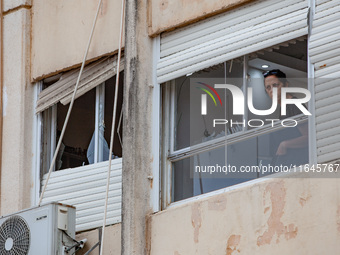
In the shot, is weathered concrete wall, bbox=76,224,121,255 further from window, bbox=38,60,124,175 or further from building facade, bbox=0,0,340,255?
window, bbox=38,60,124,175

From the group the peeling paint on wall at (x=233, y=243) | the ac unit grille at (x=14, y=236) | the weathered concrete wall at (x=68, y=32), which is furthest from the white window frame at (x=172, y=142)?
the ac unit grille at (x=14, y=236)

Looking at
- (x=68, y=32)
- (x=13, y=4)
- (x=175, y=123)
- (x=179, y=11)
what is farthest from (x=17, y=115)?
(x=179, y=11)

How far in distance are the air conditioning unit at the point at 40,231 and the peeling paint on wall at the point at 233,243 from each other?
2.05m

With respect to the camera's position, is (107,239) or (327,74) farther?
(107,239)

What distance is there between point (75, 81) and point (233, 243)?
3.44 metres

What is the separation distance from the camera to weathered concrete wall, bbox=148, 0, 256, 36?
38.1 feet

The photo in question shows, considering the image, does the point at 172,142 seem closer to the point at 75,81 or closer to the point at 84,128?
the point at 84,128

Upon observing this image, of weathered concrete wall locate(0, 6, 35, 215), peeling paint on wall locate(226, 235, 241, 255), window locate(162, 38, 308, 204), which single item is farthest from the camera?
weathered concrete wall locate(0, 6, 35, 215)

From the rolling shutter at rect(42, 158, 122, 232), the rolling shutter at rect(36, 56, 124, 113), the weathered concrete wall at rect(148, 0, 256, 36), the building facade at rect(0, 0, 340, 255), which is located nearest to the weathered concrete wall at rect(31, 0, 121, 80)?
the building facade at rect(0, 0, 340, 255)

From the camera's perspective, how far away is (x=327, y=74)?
10.4 meters

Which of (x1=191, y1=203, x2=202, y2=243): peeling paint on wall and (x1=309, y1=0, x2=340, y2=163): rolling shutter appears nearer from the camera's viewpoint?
(x1=309, y1=0, x2=340, y2=163): rolling shutter

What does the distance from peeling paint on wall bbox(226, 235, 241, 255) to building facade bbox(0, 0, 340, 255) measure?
1cm

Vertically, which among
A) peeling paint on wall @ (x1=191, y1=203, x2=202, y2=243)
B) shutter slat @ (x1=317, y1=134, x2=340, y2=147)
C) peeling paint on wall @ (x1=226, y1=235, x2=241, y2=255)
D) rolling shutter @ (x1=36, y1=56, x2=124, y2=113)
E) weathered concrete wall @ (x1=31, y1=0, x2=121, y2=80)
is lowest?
peeling paint on wall @ (x1=226, y1=235, x2=241, y2=255)

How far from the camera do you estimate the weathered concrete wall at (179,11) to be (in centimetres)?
1160
